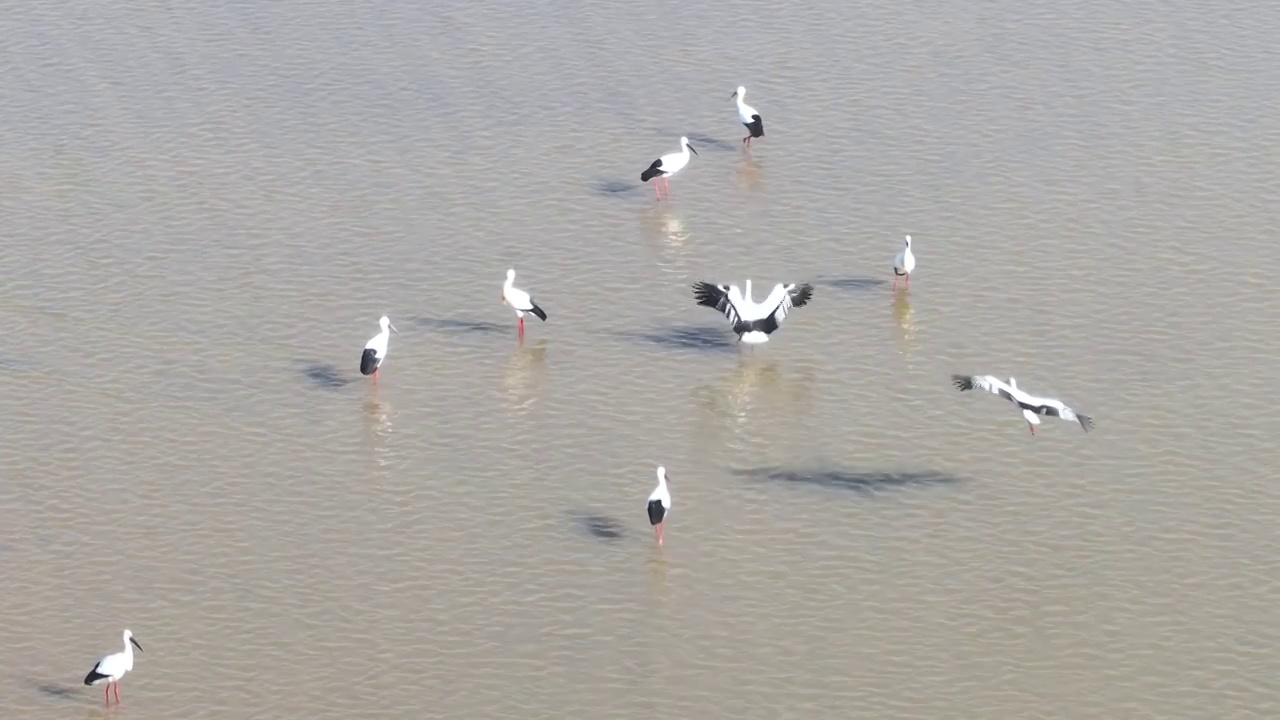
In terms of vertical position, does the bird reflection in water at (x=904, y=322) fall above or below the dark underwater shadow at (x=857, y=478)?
above

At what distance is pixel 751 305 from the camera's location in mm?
33125

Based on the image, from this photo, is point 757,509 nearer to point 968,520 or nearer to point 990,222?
point 968,520

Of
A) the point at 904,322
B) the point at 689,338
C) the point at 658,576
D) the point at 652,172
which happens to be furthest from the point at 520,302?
the point at 658,576

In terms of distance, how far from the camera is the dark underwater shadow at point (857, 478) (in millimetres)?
29855

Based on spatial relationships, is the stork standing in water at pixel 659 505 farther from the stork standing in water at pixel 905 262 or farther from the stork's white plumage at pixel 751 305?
the stork standing in water at pixel 905 262

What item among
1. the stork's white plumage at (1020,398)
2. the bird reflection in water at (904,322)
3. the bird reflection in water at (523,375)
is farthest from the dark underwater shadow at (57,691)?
the bird reflection in water at (904,322)

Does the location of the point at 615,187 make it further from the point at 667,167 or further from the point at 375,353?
the point at 375,353

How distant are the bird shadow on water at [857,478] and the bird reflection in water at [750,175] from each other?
990 centimetres

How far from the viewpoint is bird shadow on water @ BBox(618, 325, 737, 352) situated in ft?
111

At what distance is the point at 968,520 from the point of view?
29016mm

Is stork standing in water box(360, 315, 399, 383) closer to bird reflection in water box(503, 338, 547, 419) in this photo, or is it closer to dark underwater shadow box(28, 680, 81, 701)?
bird reflection in water box(503, 338, 547, 419)

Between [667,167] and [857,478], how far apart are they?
1003 cm

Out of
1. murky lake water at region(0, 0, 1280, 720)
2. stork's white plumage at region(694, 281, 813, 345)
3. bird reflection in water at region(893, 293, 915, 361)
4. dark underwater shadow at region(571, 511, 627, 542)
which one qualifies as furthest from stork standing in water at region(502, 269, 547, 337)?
dark underwater shadow at region(571, 511, 627, 542)

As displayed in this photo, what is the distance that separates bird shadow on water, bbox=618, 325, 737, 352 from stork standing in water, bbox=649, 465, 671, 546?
5373mm
